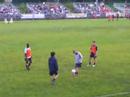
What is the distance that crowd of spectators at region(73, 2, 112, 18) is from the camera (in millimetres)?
101000

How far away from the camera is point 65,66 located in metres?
35.6

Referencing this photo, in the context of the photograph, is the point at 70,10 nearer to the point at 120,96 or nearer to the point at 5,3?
the point at 5,3

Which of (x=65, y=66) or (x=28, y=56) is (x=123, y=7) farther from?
(x=28, y=56)

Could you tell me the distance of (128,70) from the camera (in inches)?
1323

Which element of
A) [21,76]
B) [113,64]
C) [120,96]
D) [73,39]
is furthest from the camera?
[73,39]

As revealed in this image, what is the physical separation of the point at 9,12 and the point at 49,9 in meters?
9.75

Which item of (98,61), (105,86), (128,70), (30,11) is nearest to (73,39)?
(98,61)

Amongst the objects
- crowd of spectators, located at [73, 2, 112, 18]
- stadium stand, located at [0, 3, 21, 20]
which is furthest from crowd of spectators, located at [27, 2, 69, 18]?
stadium stand, located at [0, 3, 21, 20]

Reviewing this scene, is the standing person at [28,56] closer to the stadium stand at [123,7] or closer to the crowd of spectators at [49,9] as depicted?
the crowd of spectators at [49,9]

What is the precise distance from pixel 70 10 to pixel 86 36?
145 feet

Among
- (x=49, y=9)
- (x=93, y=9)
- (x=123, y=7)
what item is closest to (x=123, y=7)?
(x=123, y=7)

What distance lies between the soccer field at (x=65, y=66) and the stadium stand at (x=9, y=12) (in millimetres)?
29474

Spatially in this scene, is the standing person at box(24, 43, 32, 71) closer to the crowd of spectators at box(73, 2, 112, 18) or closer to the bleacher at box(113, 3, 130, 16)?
the crowd of spectators at box(73, 2, 112, 18)

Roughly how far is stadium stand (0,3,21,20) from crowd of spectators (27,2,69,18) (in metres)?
4.15
